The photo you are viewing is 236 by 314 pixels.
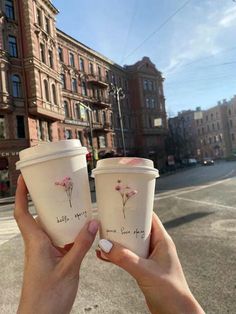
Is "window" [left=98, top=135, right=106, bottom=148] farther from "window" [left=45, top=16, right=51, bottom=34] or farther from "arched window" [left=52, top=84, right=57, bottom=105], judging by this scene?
"window" [left=45, top=16, right=51, bottom=34]

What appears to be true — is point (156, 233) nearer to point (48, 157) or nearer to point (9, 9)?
point (48, 157)

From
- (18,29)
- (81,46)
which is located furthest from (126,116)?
(18,29)

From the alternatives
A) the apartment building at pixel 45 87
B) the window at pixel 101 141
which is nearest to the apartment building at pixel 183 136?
the window at pixel 101 141

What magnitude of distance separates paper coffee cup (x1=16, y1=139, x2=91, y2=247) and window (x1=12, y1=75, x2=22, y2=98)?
30124 mm

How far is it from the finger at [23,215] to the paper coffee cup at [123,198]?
1.04 ft

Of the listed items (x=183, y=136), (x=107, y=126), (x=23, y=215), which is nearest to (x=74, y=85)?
(x=107, y=126)

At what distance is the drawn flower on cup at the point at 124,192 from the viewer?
1.59m

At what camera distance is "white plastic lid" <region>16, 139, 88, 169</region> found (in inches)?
61.2

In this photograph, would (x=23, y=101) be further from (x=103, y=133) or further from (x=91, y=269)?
(x=91, y=269)

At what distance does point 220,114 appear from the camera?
330 ft

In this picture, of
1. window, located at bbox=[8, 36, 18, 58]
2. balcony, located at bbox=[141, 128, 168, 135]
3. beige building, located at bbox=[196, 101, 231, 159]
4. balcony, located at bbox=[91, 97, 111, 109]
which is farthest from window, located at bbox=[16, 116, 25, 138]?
beige building, located at bbox=[196, 101, 231, 159]

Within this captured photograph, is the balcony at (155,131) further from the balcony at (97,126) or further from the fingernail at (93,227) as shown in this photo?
the fingernail at (93,227)

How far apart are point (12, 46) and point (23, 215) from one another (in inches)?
1256

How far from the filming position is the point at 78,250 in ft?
5.01
